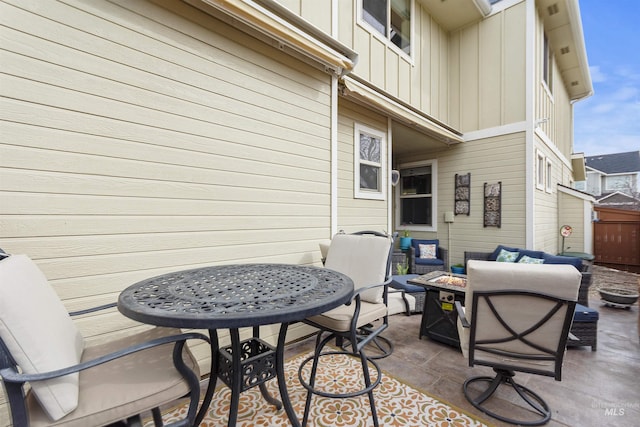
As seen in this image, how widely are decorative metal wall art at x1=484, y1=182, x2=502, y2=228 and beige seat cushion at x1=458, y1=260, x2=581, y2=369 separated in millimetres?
4453

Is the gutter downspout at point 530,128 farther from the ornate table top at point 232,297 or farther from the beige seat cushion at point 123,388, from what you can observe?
the beige seat cushion at point 123,388

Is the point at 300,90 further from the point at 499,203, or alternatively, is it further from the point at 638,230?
the point at 638,230

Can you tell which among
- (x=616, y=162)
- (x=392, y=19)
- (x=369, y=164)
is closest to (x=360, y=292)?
(x=369, y=164)

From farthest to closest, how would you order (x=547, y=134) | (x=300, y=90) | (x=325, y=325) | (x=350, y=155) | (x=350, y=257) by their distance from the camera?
(x=547, y=134) → (x=350, y=155) → (x=300, y=90) → (x=350, y=257) → (x=325, y=325)

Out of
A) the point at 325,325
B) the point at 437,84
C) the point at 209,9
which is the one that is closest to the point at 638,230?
the point at 437,84

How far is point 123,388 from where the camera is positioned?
1112 mm

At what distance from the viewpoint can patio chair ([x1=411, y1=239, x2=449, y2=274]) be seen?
5.37m

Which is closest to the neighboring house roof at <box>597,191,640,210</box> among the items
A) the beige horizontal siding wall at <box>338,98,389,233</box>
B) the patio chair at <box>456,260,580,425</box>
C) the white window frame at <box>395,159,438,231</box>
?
the white window frame at <box>395,159,438,231</box>

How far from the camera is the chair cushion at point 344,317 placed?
173 centimetres

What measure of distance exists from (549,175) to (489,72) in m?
3.14

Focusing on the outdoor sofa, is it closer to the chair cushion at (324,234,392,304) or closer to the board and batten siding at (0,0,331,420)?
the chair cushion at (324,234,392,304)

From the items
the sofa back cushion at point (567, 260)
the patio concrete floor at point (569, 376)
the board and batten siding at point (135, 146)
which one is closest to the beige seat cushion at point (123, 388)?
the board and batten siding at point (135, 146)

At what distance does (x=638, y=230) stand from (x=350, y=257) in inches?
353

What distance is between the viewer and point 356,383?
212cm
